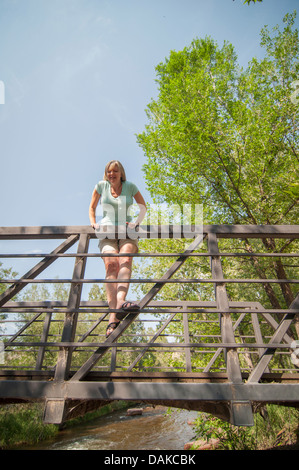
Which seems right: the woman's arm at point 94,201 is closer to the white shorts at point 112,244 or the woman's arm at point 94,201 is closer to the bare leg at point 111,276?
the white shorts at point 112,244

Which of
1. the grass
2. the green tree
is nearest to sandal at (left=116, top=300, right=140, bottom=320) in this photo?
the green tree

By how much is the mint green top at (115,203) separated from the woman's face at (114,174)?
0.08 m

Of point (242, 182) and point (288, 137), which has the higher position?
point (288, 137)

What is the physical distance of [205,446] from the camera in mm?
9508

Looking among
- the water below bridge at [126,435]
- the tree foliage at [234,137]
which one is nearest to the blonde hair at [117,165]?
the tree foliage at [234,137]

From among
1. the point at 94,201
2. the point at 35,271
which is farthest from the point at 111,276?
the point at 94,201

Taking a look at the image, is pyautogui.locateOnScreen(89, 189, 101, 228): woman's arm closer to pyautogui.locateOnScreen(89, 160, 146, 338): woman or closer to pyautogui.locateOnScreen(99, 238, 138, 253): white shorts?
pyautogui.locateOnScreen(89, 160, 146, 338): woman

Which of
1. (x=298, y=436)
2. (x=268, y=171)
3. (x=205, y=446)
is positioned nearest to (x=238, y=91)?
(x=268, y=171)

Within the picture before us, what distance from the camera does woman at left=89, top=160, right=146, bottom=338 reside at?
2668 mm

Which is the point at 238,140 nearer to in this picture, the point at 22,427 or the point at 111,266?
the point at 111,266

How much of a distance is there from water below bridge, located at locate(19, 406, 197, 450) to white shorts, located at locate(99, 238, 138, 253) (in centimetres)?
1040

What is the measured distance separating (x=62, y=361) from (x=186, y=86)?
27.1 ft

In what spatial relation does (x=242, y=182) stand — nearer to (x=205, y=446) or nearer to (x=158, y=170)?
(x=158, y=170)

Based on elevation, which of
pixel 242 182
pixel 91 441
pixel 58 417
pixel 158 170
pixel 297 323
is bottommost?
pixel 91 441
